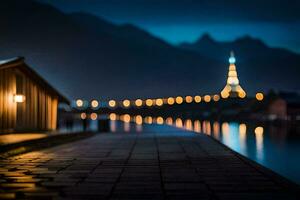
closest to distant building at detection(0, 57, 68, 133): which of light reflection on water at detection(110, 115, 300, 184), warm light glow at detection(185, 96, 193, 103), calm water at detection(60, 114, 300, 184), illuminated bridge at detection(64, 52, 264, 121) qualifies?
calm water at detection(60, 114, 300, 184)

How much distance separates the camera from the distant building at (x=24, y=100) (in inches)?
742

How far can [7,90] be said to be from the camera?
19016 mm

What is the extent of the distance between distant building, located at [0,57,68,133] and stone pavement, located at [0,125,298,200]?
287 inches

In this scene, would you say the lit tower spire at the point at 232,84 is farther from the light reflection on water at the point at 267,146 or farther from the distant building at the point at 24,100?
the distant building at the point at 24,100

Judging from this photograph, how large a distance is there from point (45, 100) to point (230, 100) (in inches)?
3579

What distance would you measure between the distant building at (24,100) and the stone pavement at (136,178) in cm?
728

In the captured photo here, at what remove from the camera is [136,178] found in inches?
321

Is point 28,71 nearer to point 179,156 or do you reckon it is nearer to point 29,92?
point 29,92

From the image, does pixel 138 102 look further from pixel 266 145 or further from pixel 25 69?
pixel 25 69

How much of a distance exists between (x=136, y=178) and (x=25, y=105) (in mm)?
13109

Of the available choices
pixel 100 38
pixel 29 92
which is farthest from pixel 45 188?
pixel 100 38

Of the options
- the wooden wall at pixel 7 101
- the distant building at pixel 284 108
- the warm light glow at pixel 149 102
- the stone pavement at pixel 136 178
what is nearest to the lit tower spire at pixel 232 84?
the distant building at pixel 284 108

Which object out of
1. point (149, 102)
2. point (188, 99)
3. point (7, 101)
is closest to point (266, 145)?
point (7, 101)

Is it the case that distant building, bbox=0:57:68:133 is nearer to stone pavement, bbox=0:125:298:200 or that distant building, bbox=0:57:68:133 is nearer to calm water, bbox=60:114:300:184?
calm water, bbox=60:114:300:184
